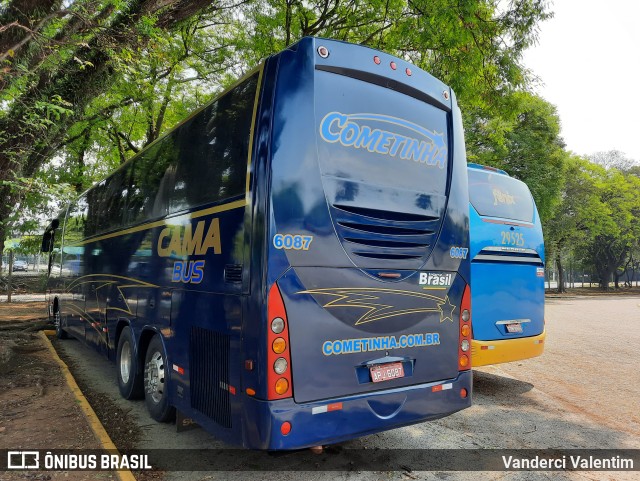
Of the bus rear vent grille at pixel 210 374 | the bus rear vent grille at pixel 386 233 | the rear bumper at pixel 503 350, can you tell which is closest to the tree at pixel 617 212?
the rear bumper at pixel 503 350

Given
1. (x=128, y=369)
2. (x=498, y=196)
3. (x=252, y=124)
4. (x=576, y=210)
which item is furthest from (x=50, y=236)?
(x=576, y=210)

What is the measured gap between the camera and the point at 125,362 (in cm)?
660

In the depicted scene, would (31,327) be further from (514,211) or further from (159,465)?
(514,211)

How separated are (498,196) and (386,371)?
443 centimetres

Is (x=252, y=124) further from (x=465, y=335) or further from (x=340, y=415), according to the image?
(x=465, y=335)

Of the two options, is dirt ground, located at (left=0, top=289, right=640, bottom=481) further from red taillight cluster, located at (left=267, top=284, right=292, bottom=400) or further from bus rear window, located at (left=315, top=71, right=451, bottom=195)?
bus rear window, located at (left=315, top=71, right=451, bottom=195)

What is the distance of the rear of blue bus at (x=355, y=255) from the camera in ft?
11.6

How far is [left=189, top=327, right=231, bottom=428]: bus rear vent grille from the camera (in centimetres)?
389

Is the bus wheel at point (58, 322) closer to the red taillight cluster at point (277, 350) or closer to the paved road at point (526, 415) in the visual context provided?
the paved road at point (526, 415)

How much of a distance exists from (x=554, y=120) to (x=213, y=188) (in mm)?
28854

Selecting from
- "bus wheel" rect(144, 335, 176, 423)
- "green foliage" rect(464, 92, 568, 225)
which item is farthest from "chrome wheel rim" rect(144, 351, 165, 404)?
"green foliage" rect(464, 92, 568, 225)

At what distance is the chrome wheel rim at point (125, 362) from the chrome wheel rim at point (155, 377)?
2.75 feet

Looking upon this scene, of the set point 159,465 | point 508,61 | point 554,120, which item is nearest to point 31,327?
point 159,465

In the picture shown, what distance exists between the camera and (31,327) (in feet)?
42.2
